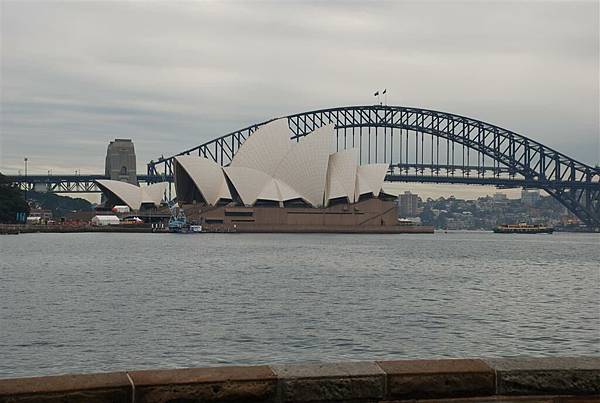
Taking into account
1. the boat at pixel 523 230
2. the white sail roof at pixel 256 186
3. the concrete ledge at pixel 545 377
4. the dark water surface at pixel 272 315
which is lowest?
the dark water surface at pixel 272 315

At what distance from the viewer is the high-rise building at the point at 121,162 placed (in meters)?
149

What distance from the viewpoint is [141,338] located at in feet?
62.0

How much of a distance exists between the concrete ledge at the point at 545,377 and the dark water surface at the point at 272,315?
11057mm

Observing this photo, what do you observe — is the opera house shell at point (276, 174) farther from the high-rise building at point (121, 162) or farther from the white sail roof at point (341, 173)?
the high-rise building at point (121, 162)

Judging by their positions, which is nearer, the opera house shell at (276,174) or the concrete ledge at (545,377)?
the concrete ledge at (545,377)

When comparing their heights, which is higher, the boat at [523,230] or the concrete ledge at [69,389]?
the concrete ledge at [69,389]

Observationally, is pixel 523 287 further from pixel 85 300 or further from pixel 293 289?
pixel 85 300

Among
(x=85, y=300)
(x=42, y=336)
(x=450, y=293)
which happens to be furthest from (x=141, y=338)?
(x=450, y=293)

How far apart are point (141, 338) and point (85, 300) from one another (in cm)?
886

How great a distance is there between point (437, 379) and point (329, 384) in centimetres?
72

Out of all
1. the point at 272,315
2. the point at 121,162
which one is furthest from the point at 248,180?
the point at 272,315

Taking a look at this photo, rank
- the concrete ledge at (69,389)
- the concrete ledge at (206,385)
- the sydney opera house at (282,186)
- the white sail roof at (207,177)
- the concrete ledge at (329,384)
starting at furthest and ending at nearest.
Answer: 1. the white sail roof at (207,177)
2. the sydney opera house at (282,186)
3. the concrete ledge at (329,384)
4. the concrete ledge at (206,385)
5. the concrete ledge at (69,389)

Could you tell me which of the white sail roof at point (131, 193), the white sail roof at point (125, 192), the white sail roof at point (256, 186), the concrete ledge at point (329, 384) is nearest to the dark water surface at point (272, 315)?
the concrete ledge at point (329, 384)

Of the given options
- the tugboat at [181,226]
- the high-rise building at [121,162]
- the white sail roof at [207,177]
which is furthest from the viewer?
the high-rise building at [121,162]
